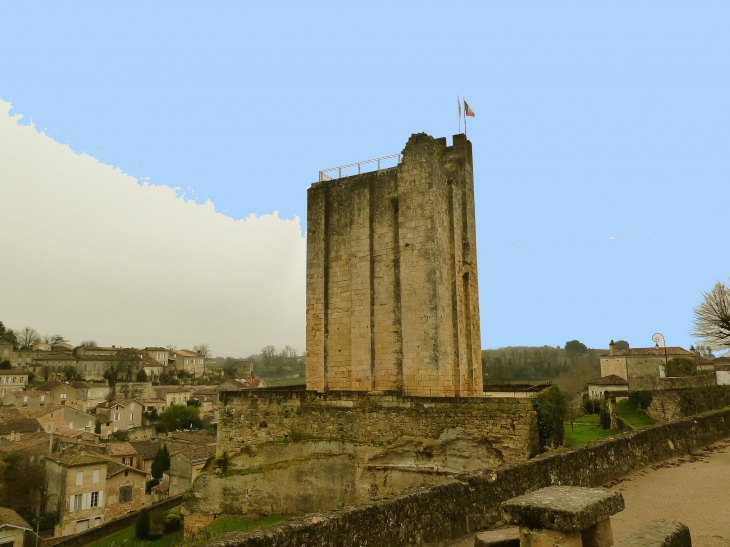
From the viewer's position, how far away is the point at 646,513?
6.99 m

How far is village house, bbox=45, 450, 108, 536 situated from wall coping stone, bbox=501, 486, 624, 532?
39.2 m

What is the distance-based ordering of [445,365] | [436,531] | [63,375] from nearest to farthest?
[436,531], [445,365], [63,375]

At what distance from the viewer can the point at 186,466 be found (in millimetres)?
36875

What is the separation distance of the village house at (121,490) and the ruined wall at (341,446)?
26.7 meters

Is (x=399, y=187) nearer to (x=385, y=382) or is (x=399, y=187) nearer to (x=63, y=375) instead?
(x=385, y=382)

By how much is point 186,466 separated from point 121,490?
5.60m

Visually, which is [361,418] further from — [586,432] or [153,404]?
[153,404]

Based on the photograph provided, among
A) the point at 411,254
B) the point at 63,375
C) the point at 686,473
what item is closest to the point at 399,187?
the point at 411,254

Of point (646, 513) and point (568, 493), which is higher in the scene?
point (568, 493)

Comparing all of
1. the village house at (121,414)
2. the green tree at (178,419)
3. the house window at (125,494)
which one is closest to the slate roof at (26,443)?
the house window at (125,494)

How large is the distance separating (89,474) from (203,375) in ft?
259

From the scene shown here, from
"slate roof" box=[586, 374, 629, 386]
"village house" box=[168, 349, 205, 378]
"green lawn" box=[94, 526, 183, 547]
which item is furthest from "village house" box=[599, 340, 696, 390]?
"village house" box=[168, 349, 205, 378]

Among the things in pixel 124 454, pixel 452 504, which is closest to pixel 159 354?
pixel 124 454

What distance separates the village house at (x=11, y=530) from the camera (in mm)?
28922
